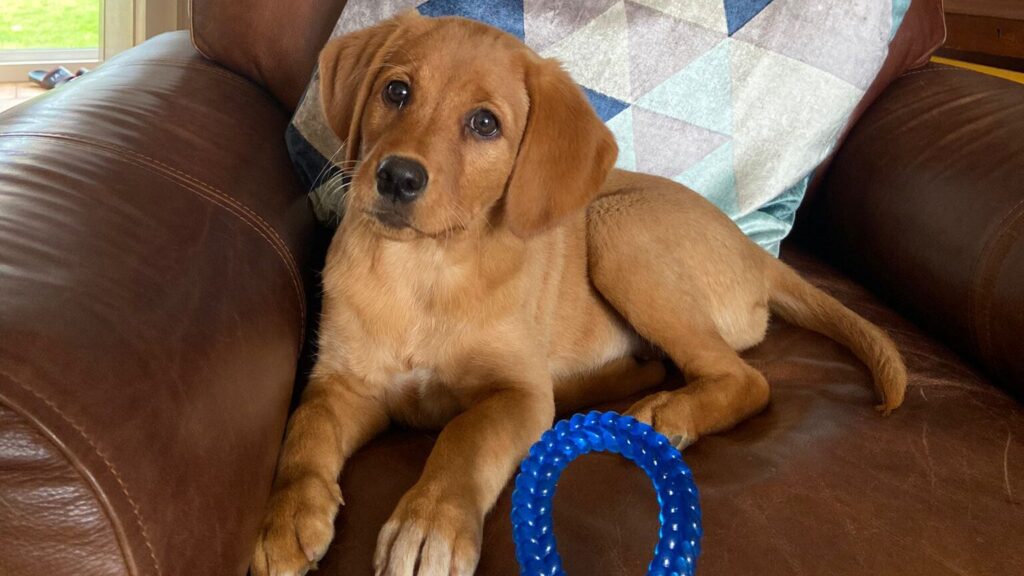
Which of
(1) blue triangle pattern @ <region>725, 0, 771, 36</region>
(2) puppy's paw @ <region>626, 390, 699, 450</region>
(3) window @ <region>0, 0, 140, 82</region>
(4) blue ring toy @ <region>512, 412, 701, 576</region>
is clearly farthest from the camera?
(3) window @ <region>0, 0, 140, 82</region>

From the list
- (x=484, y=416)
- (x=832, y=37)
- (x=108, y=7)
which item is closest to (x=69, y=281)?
(x=484, y=416)

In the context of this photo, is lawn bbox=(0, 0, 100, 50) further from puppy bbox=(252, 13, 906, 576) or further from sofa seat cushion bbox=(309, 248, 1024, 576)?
sofa seat cushion bbox=(309, 248, 1024, 576)

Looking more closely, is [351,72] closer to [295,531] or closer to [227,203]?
[227,203]

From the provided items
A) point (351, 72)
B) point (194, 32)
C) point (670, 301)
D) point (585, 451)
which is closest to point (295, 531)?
point (585, 451)

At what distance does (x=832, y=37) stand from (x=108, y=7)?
328cm

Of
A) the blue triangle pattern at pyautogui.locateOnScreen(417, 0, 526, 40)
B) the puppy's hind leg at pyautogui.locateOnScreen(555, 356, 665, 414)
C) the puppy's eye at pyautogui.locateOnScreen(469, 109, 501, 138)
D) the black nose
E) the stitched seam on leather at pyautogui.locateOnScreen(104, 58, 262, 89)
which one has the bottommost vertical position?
the puppy's hind leg at pyautogui.locateOnScreen(555, 356, 665, 414)

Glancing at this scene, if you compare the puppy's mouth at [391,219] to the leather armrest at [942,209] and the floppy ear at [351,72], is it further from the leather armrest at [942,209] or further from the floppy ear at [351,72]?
the leather armrest at [942,209]

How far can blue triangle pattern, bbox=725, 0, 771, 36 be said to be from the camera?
89.3 inches

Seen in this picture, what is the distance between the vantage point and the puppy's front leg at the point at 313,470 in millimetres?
1299

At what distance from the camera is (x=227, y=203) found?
1693 millimetres

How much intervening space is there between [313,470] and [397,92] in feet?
2.34

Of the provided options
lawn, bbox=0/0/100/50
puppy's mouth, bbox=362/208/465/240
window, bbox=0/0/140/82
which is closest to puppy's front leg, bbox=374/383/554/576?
puppy's mouth, bbox=362/208/465/240

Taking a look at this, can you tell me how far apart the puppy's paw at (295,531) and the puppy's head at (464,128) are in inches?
19.3

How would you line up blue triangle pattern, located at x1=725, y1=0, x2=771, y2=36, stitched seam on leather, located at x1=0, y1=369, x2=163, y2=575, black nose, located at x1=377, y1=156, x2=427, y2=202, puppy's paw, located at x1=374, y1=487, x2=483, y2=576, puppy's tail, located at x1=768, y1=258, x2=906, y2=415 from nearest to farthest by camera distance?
stitched seam on leather, located at x1=0, y1=369, x2=163, y2=575 → puppy's paw, located at x1=374, y1=487, x2=483, y2=576 → black nose, located at x1=377, y1=156, x2=427, y2=202 → puppy's tail, located at x1=768, y1=258, x2=906, y2=415 → blue triangle pattern, located at x1=725, y1=0, x2=771, y2=36
